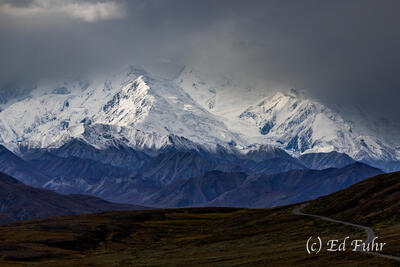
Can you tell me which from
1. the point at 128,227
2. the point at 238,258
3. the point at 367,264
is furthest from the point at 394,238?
the point at 128,227

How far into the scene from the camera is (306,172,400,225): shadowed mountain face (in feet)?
459

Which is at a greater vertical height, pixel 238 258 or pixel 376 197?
pixel 376 197

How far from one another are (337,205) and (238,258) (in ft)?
212

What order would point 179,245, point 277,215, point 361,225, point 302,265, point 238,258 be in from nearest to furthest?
point 302,265, point 238,258, point 361,225, point 179,245, point 277,215

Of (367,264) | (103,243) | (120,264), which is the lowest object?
(367,264)

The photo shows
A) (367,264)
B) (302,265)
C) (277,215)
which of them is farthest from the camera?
(277,215)

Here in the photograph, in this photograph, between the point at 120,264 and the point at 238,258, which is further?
the point at 120,264

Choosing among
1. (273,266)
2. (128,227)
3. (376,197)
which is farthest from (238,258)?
(128,227)

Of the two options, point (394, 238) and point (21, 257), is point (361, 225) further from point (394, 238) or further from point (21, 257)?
point (21, 257)

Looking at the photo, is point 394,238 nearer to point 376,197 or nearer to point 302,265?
point 302,265

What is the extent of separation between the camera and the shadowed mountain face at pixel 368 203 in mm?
139962

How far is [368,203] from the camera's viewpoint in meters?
158

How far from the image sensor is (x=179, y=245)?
15525 centimetres

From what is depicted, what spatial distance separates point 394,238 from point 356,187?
88900mm
